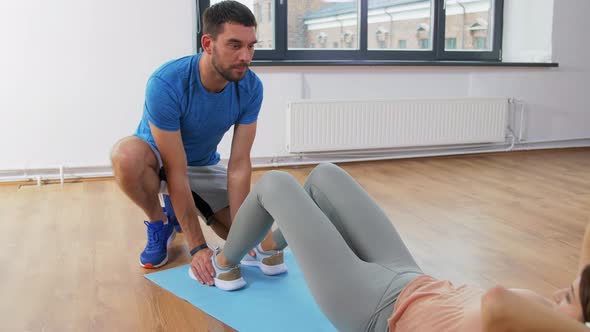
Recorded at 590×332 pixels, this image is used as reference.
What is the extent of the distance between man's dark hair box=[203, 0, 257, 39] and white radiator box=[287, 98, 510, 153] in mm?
1986

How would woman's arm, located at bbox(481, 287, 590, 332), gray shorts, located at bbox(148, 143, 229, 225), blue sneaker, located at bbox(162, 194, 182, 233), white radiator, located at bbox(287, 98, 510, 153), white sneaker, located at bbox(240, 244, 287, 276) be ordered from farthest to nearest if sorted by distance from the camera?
white radiator, located at bbox(287, 98, 510, 153) → blue sneaker, located at bbox(162, 194, 182, 233) → gray shorts, located at bbox(148, 143, 229, 225) → white sneaker, located at bbox(240, 244, 287, 276) → woman's arm, located at bbox(481, 287, 590, 332)

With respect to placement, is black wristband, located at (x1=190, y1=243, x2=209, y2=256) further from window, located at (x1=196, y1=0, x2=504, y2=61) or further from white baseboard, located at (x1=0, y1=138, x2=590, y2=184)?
window, located at (x1=196, y1=0, x2=504, y2=61)

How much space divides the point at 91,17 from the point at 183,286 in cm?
217

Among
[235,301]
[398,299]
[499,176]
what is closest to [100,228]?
[235,301]

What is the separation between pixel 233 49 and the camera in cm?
179

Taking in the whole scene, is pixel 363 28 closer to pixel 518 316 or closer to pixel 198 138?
pixel 198 138

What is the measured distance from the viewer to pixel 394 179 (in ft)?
11.5

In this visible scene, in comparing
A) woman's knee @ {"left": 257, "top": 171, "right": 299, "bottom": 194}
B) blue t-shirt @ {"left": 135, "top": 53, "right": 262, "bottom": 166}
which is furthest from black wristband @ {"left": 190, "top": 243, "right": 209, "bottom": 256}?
woman's knee @ {"left": 257, "top": 171, "right": 299, "bottom": 194}

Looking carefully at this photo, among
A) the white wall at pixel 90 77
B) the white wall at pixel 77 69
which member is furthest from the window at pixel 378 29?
the white wall at pixel 77 69

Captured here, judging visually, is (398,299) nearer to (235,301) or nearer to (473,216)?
(235,301)

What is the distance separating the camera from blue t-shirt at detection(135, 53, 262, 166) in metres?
1.83

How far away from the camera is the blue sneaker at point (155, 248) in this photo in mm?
1971

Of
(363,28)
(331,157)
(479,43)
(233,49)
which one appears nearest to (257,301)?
(233,49)

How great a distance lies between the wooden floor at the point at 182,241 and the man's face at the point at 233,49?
2.41 feet
